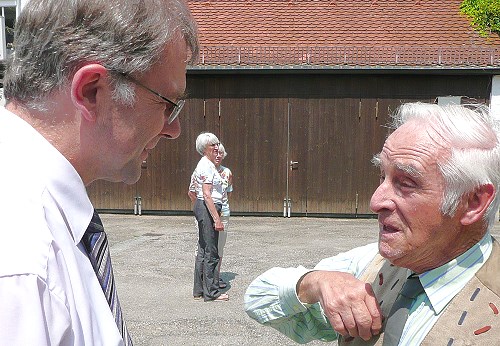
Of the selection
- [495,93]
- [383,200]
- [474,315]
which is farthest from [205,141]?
[495,93]

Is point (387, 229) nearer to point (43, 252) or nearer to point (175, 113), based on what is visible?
point (175, 113)

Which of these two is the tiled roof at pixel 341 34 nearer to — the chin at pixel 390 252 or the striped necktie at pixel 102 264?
the chin at pixel 390 252

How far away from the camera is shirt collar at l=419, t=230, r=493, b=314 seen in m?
1.54

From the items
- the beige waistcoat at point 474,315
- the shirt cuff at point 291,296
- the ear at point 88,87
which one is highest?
the ear at point 88,87

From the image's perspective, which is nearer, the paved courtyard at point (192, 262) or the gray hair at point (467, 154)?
the gray hair at point (467, 154)

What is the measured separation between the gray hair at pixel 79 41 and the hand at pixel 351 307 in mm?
776

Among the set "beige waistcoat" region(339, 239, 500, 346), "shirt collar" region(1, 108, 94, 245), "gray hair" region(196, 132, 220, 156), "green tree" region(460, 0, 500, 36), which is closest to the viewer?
"shirt collar" region(1, 108, 94, 245)

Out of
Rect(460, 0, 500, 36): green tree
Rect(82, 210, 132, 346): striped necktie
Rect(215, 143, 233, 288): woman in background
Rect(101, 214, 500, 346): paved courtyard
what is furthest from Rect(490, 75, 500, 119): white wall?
Rect(82, 210, 132, 346): striped necktie

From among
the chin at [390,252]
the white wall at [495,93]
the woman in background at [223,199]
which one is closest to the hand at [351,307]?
the chin at [390,252]

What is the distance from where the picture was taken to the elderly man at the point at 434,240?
4.93 feet

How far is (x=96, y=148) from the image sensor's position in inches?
51.9

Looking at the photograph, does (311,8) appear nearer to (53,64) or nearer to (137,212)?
(137,212)

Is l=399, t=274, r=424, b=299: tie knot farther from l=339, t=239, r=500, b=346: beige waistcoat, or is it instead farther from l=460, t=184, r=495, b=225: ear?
l=460, t=184, r=495, b=225: ear

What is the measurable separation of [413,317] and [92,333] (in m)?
0.88
